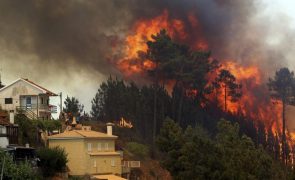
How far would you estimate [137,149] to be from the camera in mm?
109000

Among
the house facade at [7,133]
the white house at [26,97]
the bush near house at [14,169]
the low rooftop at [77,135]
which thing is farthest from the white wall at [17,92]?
the bush near house at [14,169]

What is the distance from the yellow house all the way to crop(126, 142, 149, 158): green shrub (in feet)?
49.3

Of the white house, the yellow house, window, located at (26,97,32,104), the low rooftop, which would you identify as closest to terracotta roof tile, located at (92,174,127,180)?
the yellow house

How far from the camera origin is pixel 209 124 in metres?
135

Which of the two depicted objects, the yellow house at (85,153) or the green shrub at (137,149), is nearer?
the yellow house at (85,153)

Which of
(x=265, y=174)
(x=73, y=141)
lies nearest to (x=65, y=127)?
(x=73, y=141)

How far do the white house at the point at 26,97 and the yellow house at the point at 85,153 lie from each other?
7.92m

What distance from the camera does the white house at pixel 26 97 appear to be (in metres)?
97.8

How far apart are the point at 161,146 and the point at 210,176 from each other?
12.6m

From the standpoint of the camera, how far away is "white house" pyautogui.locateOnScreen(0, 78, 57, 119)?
97750mm

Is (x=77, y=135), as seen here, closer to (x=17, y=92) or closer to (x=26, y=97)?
(x=26, y=97)

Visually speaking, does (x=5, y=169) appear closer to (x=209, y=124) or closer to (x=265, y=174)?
(x=265, y=174)

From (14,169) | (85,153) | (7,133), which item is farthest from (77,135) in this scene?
(14,169)

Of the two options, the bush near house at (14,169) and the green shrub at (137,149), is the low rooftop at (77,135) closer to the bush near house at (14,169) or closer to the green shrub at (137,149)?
the green shrub at (137,149)
